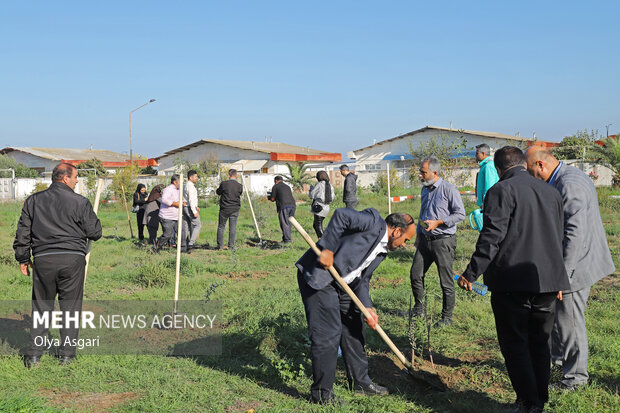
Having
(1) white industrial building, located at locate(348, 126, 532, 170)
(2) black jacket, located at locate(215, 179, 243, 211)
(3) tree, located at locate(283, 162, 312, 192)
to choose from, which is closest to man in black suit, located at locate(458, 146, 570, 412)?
(2) black jacket, located at locate(215, 179, 243, 211)

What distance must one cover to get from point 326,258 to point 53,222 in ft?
9.48

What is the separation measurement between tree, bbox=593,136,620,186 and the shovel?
2237cm

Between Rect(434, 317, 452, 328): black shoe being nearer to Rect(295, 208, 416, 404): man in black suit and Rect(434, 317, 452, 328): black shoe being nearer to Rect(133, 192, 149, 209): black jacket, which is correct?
Rect(295, 208, 416, 404): man in black suit

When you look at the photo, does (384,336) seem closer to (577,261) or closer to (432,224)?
(577,261)

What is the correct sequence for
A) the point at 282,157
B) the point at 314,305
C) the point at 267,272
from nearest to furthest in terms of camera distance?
the point at 314,305
the point at 267,272
the point at 282,157

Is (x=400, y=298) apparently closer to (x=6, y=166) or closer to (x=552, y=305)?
(x=552, y=305)

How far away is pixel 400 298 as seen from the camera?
7160mm

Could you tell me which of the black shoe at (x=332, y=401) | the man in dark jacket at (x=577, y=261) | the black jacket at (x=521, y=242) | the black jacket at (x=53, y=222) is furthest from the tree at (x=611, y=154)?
the black jacket at (x=53, y=222)

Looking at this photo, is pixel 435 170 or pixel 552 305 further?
pixel 435 170

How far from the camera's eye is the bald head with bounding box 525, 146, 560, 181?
4.31 metres

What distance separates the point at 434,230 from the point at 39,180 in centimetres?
3263

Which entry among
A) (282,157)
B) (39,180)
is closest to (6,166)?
(39,180)

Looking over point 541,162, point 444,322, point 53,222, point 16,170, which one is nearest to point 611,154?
point 444,322

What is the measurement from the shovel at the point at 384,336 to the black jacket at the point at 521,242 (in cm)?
90
